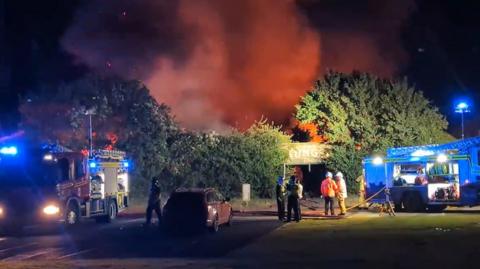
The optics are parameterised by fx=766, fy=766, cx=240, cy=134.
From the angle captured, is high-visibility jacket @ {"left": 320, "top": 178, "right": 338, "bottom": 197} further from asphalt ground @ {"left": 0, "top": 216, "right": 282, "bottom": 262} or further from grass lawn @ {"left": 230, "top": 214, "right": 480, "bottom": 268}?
grass lawn @ {"left": 230, "top": 214, "right": 480, "bottom": 268}

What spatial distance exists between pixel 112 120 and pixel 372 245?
87.3ft

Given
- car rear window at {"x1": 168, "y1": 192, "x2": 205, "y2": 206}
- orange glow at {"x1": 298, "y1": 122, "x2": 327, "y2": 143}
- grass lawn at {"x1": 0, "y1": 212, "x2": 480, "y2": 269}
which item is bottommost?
grass lawn at {"x1": 0, "y1": 212, "x2": 480, "y2": 269}

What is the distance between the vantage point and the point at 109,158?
93.6 ft

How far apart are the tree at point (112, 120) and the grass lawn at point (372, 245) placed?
61.3 feet

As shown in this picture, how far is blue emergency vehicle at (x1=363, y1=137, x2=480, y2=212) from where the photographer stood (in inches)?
1087

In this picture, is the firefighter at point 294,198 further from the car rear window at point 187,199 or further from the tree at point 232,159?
the tree at point 232,159

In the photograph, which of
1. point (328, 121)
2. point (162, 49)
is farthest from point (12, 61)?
point (328, 121)

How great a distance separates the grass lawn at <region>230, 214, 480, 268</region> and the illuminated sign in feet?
60.9

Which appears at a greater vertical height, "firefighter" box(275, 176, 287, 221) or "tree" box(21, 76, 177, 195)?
"tree" box(21, 76, 177, 195)

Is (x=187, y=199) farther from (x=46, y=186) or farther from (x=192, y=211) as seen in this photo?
(x=46, y=186)

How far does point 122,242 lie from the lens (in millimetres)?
18969

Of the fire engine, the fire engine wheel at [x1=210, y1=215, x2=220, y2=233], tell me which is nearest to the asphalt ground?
the fire engine wheel at [x1=210, y1=215, x2=220, y2=233]

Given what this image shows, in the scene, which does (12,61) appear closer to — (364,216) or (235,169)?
(235,169)

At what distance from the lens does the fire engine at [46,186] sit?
2339cm
